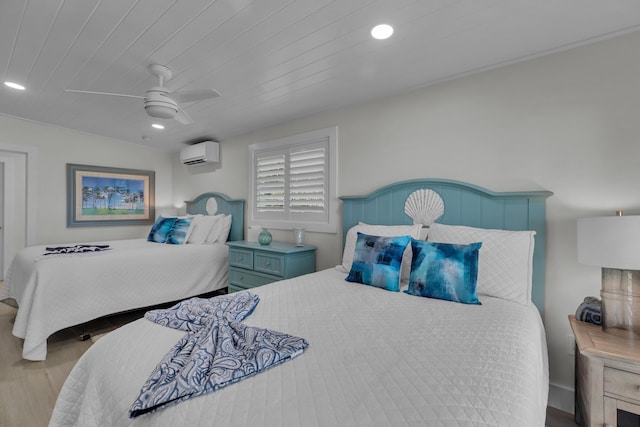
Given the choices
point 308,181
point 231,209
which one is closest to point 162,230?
point 231,209

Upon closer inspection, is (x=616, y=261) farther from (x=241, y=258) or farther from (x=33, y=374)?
(x=33, y=374)

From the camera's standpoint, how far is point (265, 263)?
302 centimetres

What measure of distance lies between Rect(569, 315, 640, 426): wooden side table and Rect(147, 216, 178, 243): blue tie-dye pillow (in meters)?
4.16

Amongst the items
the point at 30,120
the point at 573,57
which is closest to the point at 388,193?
the point at 573,57

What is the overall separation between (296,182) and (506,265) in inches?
88.2

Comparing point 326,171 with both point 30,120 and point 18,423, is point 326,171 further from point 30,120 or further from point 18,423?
point 30,120

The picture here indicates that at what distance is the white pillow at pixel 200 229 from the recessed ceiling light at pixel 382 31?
10.2 ft

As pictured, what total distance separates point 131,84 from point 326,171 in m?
1.90

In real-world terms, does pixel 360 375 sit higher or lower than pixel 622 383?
higher

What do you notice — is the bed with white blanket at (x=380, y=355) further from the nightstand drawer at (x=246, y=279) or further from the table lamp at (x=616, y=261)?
the nightstand drawer at (x=246, y=279)

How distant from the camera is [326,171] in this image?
308cm

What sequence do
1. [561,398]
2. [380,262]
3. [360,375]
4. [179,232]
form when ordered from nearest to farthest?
[360,375] → [561,398] → [380,262] → [179,232]

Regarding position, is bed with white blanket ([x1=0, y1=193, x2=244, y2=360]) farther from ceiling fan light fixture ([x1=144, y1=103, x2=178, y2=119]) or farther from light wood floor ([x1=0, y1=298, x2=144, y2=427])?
ceiling fan light fixture ([x1=144, y1=103, x2=178, y2=119])

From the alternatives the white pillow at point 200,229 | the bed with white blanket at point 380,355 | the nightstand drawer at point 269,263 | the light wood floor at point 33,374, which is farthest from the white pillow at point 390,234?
the white pillow at point 200,229
